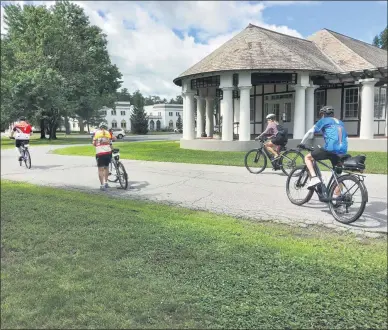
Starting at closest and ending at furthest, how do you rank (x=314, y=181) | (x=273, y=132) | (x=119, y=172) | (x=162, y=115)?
(x=162, y=115) → (x=314, y=181) → (x=119, y=172) → (x=273, y=132)

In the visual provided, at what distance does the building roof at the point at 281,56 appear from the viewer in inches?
170

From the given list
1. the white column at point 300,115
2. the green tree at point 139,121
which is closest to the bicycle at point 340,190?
the green tree at point 139,121

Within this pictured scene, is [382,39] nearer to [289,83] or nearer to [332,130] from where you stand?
[332,130]

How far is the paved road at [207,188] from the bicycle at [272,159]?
0.46m

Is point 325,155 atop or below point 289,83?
below

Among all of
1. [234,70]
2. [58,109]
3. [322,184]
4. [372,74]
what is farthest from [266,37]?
[58,109]

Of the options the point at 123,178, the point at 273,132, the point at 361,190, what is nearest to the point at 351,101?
the point at 273,132

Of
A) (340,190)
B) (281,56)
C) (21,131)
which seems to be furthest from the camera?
(281,56)

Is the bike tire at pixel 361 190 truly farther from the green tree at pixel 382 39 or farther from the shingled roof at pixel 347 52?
the green tree at pixel 382 39

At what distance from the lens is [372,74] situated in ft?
16.5

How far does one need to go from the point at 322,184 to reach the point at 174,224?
7.85ft

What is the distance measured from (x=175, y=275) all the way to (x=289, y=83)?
33.1ft

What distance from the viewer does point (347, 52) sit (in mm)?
4262

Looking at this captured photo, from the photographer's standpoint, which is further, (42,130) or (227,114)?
(227,114)
